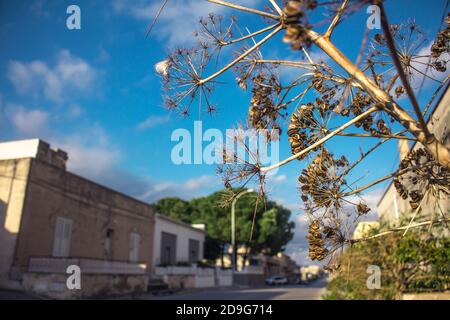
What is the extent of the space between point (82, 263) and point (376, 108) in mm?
17424

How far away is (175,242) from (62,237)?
1683 cm

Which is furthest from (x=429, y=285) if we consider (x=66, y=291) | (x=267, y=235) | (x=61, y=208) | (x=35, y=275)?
(x=267, y=235)

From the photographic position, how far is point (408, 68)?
12.4 feet

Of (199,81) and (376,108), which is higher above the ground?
(199,81)

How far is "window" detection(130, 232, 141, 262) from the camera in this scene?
27922mm

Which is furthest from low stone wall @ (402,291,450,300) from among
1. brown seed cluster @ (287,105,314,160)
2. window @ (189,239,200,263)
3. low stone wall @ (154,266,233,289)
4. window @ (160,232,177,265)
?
window @ (189,239,200,263)

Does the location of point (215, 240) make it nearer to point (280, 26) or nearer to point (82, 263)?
point (82, 263)

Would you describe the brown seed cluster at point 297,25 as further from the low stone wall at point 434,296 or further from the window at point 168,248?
the window at point 168,248

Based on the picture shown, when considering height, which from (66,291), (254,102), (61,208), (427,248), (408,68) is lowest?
(66,291)

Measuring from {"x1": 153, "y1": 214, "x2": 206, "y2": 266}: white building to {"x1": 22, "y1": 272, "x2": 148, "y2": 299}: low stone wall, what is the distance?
12424 mm

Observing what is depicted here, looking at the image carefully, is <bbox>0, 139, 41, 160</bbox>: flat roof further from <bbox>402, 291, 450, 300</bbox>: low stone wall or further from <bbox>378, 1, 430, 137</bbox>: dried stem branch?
<bbox>378, 1, 430, 137</bbox>: dried stem branch

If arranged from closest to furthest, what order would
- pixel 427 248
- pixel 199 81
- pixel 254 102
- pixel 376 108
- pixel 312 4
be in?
pixel 312 4 → pixel 376 108 → pixel 199 81 → pixel 254 102 → pixel 427 248

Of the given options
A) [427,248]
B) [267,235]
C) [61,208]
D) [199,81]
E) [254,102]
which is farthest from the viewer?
[267,235]

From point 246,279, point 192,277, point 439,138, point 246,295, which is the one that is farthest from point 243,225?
point 439,138
